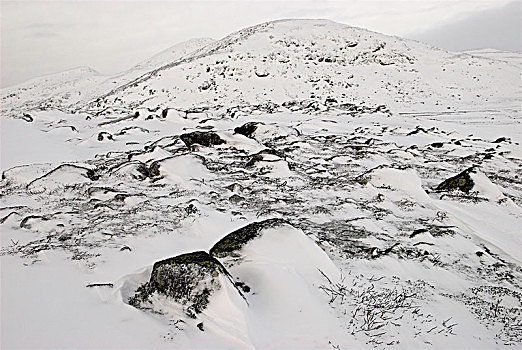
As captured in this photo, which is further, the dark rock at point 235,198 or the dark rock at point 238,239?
the dark rock at point 235,198

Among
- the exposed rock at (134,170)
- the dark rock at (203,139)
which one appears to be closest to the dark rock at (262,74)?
the dark rock at (203,139)

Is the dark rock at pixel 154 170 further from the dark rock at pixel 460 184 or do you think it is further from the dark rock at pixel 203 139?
the dark rock at pixel 460 184

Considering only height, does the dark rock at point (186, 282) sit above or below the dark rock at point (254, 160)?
above

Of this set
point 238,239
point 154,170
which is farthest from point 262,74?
point 238,239

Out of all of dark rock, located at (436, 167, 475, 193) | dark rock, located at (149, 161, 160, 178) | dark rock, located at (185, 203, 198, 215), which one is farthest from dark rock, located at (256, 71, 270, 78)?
dark rock, located at (185, 203, 198, 215)

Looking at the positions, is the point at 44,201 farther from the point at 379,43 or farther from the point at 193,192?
the point at 379,43

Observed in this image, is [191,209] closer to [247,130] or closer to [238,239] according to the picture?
[238,239]

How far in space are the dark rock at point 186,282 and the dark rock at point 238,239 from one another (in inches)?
35.8

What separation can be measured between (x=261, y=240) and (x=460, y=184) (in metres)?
6.82

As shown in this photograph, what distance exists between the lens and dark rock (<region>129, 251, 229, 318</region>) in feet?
11.4

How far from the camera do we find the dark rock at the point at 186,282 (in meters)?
3.48

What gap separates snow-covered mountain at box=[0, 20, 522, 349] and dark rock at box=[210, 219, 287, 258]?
3 centimetres

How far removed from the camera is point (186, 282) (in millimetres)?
3564

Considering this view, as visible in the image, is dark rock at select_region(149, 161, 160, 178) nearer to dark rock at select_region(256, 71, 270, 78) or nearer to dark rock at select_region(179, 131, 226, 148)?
dark rock at select_region(179, 131, 226, 148)
